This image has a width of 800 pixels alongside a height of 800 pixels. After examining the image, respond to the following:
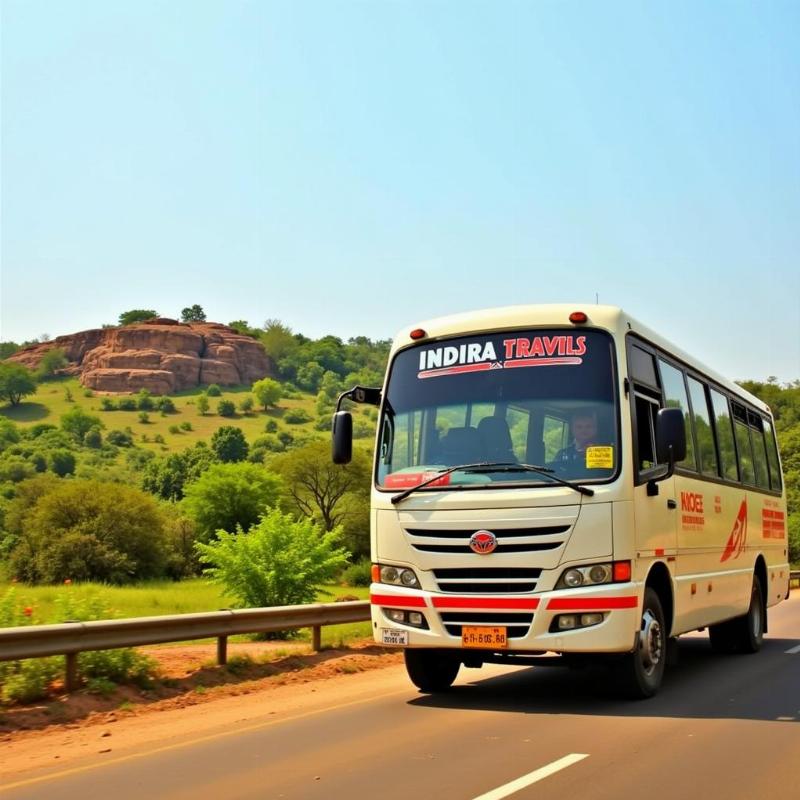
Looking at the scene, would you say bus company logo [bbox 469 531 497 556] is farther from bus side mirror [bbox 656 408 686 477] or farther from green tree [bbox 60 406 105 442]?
green tree [bbox 60 406 105 442]

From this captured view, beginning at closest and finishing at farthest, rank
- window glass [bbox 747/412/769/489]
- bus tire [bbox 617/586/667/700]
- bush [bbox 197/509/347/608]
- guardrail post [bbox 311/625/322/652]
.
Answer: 1. bus tire [bbox 617/586/667/700]
2. guardrail post [bbox 311/625/322/652]
3. window glass [bbox 747/412/769/489]
4. bush [bbox 197/509/347/608]

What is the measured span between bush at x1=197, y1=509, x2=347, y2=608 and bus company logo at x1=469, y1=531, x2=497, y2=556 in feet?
34.6

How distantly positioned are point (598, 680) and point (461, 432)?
11.4 ft

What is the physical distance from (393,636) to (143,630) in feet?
8.65

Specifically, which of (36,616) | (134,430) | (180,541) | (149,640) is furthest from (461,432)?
(134,430)

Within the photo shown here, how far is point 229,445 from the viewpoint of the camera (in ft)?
474

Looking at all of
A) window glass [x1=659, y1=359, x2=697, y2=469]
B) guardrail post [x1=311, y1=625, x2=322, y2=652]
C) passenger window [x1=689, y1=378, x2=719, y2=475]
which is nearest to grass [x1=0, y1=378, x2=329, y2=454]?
guardrail post [x1=311, y1=625, x2=322, y2=652]

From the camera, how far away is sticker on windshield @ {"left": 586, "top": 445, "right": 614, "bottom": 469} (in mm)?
9477

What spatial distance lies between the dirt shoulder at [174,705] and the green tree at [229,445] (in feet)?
425

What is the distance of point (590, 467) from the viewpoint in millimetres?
9508

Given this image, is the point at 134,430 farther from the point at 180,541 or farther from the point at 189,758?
the point at 189,758

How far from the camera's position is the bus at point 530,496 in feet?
30.5

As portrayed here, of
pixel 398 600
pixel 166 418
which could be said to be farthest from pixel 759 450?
pixel 166 418

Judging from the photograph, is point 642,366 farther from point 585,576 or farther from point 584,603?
point 584,603
